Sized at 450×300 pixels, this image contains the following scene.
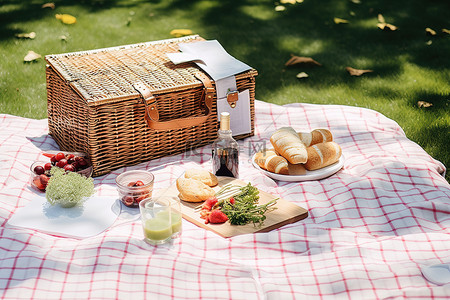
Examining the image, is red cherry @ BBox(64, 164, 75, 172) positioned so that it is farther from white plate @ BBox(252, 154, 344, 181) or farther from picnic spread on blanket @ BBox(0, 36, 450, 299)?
white plate @ BBox(252, 154, 344, 181)

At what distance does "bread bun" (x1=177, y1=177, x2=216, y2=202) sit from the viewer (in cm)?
286

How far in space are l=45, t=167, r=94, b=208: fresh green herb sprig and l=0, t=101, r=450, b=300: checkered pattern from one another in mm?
204

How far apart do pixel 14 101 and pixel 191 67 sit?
1558 millimetres

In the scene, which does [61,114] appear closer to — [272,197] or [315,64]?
[272,197]

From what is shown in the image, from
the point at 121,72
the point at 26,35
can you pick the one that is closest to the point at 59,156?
the point at 121,72

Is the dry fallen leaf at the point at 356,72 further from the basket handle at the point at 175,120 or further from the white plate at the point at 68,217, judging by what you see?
the white plate at the point at 68,217

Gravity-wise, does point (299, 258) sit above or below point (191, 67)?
below

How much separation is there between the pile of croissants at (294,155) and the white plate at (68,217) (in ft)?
2.87

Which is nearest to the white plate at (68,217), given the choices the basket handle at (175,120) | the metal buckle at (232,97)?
the basket handle at (175,120)

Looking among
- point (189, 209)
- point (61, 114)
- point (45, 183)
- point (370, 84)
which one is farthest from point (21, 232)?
point (370, 84)

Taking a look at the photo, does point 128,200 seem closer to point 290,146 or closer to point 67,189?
point 67,189

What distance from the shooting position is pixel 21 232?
8.64 ft

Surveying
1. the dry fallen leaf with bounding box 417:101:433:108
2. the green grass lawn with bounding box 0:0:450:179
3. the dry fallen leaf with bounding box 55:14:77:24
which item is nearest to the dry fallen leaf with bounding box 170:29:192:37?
the green grass lawn with bounding box 0:0:450:179

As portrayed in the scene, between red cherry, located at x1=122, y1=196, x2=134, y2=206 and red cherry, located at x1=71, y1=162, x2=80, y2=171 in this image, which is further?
red cherry, located at x1=71, y1=162, x2=80, y2=171
